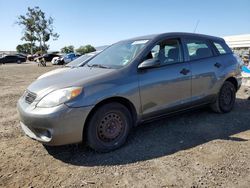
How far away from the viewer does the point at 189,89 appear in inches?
180

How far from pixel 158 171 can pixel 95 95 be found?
51.0 inches

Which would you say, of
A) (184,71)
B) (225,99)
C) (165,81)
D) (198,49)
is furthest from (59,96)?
(225,99)

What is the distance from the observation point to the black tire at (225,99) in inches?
209

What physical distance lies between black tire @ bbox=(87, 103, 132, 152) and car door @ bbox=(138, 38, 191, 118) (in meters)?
0.37

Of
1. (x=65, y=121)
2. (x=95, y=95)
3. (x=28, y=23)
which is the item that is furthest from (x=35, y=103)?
(x=28, y=23)

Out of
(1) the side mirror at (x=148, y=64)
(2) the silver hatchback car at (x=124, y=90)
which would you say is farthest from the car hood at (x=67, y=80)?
(1) the side mirror at (x=148, y=64)

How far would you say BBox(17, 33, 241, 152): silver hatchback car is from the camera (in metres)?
3.38

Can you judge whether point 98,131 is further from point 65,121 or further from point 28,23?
point 28,23

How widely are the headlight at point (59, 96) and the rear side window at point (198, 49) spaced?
2371 mm

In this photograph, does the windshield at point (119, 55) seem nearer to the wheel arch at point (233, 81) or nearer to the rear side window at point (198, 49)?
the rear side window at point (198, 49)

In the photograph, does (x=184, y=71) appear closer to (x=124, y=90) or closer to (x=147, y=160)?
(x=124, y=90)

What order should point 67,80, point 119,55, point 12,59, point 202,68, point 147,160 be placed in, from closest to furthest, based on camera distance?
point 147,160
point 67,80
point 119,55
point 202,68
point 12,59

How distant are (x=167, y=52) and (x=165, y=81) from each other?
639 millimetres

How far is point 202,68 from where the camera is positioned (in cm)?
477
